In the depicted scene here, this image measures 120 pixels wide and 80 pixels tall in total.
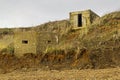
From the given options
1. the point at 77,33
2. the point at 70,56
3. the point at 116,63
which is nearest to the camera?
the point at 116,63

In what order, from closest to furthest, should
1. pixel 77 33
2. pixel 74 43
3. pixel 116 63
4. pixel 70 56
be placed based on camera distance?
pixel 116 63 < pixel 70 56 < pixel 74 43 < pixel 77 33

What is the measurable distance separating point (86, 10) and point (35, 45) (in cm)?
494

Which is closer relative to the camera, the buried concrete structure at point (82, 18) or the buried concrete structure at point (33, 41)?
the buried concrete structure at point (33, 41)

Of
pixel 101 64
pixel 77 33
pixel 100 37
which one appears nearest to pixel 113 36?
pixel 100 37

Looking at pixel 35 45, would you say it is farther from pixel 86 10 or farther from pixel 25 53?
pixel 86 10

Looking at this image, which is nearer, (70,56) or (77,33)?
(70,56)

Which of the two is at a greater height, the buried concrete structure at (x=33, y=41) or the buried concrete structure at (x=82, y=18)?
the buried concrete structure at (x=82, y=18)

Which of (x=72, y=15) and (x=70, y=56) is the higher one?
(x=72, y=15)

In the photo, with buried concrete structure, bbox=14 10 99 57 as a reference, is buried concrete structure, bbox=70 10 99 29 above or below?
above

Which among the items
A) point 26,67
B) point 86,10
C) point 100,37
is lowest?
point 26,67

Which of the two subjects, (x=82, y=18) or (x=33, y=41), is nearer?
(x=33, y=41)

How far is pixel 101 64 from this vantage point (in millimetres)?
20219

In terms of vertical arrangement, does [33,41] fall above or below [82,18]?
below

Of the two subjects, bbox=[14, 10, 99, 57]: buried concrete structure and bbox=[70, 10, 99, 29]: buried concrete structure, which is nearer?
bbox=[14, 10, 99, 57]: buried concrete structure
